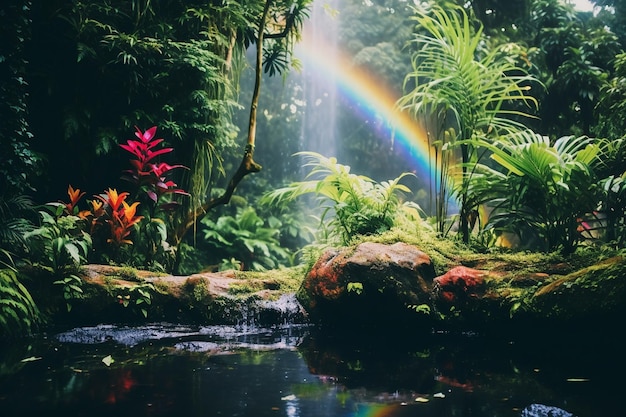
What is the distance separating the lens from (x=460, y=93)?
463 cm

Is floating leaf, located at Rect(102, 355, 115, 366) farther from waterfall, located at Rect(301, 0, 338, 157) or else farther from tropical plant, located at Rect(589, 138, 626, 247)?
waterfall, located at Rect(301, 0, 338, 157)

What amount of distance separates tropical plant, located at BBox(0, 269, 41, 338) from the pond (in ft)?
0.64

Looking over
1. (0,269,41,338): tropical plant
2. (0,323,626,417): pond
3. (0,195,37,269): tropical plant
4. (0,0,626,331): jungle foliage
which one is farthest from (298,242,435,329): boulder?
(0,195,37,269): tropical plant

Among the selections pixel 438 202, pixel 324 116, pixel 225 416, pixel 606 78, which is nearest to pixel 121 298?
pixel 225 416

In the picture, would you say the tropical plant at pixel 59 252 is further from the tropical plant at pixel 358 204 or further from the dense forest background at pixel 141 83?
the tropical plant at pixel 358 204

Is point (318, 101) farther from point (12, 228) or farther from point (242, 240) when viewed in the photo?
point (12, 228)

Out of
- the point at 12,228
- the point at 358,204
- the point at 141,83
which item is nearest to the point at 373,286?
the point at 358,204

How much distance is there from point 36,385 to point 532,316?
292 centimetres

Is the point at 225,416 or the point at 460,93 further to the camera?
the point at 460,93

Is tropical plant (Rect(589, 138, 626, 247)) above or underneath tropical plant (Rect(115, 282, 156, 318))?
above

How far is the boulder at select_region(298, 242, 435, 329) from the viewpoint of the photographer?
3.79 metres

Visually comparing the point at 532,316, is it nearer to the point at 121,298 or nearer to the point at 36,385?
the point at 36,385

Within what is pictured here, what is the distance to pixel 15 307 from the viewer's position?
3609 mm

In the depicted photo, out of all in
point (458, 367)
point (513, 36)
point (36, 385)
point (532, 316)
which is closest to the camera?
point (36, 385)
